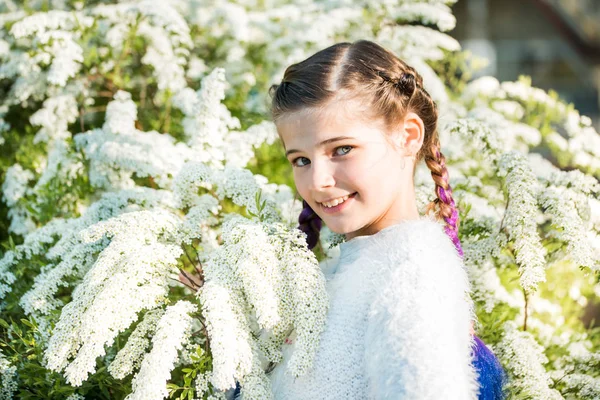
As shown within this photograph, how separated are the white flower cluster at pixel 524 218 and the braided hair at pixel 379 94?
0.58 feet

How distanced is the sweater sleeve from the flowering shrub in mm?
197

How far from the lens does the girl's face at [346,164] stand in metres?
1.67

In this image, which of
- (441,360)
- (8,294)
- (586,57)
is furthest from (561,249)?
(586,57)

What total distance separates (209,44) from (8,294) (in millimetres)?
2188

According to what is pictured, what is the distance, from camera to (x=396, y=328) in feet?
4.40

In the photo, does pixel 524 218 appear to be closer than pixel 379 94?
No

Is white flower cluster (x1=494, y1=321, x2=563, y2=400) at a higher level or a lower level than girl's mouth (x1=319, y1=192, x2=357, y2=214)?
lower

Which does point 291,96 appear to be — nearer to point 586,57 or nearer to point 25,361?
point 25,361

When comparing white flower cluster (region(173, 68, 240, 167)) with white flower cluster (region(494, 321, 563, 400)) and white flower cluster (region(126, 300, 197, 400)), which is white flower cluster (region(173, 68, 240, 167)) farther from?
white flower cluster (region(494, 321, 563, 400))

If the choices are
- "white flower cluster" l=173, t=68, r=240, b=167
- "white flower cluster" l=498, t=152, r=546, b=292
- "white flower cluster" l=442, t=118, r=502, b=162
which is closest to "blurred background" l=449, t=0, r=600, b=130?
"white flower cluster" l=442, t=118, r=502, b=162

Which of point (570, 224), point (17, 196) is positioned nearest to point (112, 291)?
point (570, 224)

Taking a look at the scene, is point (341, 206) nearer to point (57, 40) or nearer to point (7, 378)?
point (7, 378)

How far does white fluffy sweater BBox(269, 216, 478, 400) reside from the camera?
1287 millimetres

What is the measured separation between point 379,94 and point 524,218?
0.57 metres
